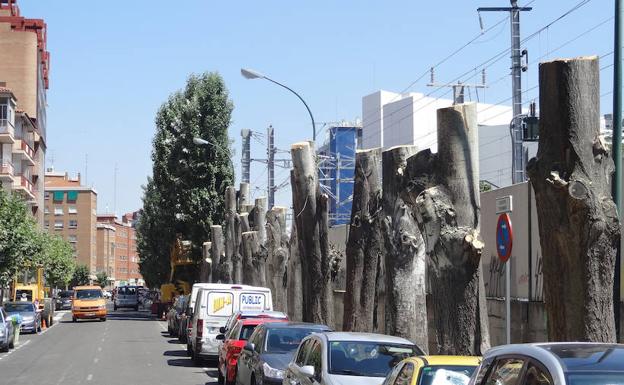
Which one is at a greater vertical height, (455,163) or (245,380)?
(455,163)

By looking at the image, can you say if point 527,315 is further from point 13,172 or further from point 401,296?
point 13,172

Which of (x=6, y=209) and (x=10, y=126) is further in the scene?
(x=10, y=126)

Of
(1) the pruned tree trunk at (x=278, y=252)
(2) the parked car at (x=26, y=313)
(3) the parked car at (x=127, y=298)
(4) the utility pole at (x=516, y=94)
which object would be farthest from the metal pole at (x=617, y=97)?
(3) the parked car at (x=127, y=298)

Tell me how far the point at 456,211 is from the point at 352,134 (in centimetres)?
8920

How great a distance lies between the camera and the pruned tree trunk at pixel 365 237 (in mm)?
19359

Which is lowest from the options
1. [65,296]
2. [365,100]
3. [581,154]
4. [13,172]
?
[65,296]

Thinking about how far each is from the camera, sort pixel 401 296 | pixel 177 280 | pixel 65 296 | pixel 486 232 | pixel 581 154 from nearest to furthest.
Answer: pixel 581 154, pixel 401 296, pixel 486 232, pixel 177 280, pixel 65 296

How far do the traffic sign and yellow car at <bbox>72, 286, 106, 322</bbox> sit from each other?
48.6 meters

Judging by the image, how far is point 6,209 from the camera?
43406 mm

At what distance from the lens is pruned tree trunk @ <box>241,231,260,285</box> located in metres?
39.0

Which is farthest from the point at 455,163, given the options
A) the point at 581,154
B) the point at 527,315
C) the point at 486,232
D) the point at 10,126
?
the point at 10,126

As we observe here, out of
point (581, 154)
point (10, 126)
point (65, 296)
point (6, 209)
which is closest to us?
point (581, 154)

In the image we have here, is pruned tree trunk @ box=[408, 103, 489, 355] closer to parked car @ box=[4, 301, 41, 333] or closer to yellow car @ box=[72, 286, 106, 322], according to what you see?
parked car @ box=[4, 301, 41, 333]

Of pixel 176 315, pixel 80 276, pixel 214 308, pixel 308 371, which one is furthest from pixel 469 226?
pixel 80 276
